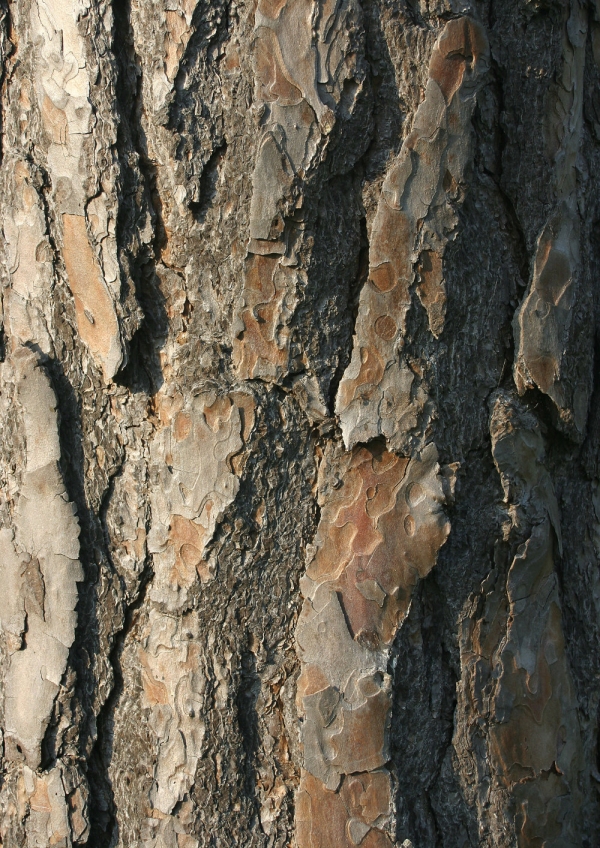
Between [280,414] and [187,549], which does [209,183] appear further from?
[187,549]

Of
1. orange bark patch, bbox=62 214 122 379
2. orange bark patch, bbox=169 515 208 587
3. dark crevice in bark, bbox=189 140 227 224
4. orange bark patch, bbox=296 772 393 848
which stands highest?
dark crevice in bark, bbox=189 140 227 224

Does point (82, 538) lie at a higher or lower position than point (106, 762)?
higher

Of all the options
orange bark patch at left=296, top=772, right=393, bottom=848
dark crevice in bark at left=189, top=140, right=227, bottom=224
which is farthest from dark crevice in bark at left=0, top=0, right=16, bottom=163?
orange bark patch at left=296, top=772, right=393, bottom=848

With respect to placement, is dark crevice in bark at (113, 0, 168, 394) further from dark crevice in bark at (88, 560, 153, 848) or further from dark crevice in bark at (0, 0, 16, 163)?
dark crevice in bark at (88, 560, 153, 848)

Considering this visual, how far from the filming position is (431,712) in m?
1.02

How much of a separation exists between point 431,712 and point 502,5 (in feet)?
3.26

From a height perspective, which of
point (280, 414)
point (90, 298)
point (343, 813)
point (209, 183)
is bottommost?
point (343, 813)

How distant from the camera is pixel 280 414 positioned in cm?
96

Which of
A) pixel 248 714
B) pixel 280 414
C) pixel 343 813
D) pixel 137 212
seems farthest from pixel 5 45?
pixel 343 813

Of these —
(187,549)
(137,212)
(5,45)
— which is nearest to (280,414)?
(187,549)

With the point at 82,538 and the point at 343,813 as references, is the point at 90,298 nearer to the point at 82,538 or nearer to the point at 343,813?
the point at 82,538

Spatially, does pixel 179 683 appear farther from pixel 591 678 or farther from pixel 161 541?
pixel 591 678

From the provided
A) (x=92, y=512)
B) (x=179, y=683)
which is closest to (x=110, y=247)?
(x=92, y=512)

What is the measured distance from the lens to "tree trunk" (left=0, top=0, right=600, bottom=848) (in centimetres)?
95
